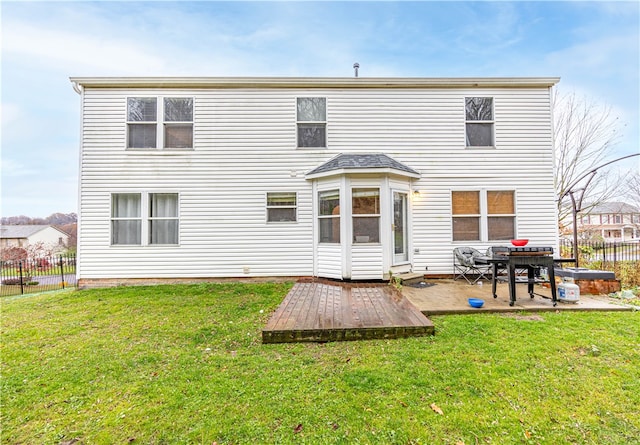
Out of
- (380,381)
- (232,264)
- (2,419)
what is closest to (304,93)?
(232,264)

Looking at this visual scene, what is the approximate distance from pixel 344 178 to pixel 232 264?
3.89 m

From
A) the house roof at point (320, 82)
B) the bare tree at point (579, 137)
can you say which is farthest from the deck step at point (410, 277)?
the bare tree at point (579, 137)

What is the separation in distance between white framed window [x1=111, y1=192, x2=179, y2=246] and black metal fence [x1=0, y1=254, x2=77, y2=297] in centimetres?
382

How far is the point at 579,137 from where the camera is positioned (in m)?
13.1

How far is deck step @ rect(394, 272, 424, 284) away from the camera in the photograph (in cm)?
649

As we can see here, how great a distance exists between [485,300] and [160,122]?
910 cm

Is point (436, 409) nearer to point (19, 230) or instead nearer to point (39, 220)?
point (19, 230)

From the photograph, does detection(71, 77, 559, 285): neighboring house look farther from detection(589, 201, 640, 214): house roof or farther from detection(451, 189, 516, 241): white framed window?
detection(589, 201, 640, 214): house roof

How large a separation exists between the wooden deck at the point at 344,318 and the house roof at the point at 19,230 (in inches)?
1973

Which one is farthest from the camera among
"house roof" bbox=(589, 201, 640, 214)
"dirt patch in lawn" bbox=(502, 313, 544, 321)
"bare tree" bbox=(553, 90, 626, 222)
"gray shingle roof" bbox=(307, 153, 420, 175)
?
"house roof" bbox=(589, 201, 640, 214)

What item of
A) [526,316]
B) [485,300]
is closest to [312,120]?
[485,300]

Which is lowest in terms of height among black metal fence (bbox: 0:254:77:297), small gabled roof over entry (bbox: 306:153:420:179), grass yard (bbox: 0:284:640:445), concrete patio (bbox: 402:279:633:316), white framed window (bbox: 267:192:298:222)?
black metal fence (bbox: 0:254:77:297)

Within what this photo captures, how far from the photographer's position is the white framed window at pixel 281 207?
7.48m

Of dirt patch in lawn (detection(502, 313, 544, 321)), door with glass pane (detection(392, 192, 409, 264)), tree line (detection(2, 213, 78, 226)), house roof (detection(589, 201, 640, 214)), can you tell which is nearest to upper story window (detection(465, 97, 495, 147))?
door with glass pane (detection(392, 192, 409, 264))
